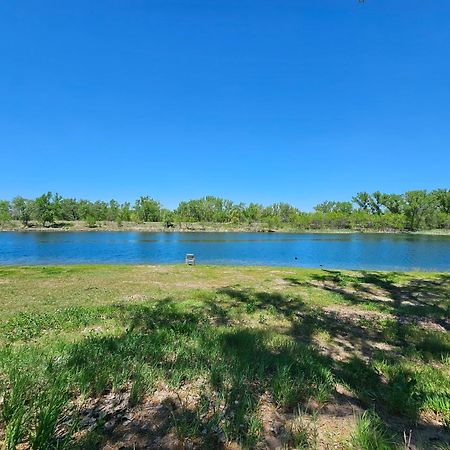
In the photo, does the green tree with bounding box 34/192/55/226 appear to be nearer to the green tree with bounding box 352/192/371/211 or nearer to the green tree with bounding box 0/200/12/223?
the green tree with bounding box 0/200/12/223

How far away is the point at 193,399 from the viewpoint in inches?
148

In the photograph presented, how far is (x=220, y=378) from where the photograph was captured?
4.13 meters

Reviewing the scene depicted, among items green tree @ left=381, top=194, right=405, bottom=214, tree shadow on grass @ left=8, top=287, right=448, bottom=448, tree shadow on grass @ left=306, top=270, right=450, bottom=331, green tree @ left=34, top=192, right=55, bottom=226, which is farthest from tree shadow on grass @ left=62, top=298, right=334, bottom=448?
green tree @ left=381, top=194, right=405, bottom=214

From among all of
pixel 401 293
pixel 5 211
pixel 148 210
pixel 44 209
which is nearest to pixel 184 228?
pixel 148 210

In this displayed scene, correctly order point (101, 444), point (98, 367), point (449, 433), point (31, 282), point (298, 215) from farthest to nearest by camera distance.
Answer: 1. point (298, 215)
2. point (31, 282)
3. point (98, 367)
4. point (449, 433)
5. point (101, 444)

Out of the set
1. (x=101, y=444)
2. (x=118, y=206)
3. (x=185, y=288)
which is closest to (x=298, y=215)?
(x=118, y=206)

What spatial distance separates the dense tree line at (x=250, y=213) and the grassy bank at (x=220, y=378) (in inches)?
4917

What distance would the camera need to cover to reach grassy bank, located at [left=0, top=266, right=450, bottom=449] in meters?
3.09

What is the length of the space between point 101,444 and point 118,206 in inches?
6112

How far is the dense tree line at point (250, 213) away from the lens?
399 feet

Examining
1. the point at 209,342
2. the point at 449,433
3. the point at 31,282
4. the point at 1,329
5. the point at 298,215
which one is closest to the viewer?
the point at 449,433

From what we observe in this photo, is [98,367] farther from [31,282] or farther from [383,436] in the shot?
[31,282]

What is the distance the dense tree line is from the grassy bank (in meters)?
125

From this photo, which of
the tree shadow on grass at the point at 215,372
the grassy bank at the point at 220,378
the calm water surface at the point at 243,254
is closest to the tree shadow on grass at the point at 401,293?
the grassy bank at the point at 220,378
